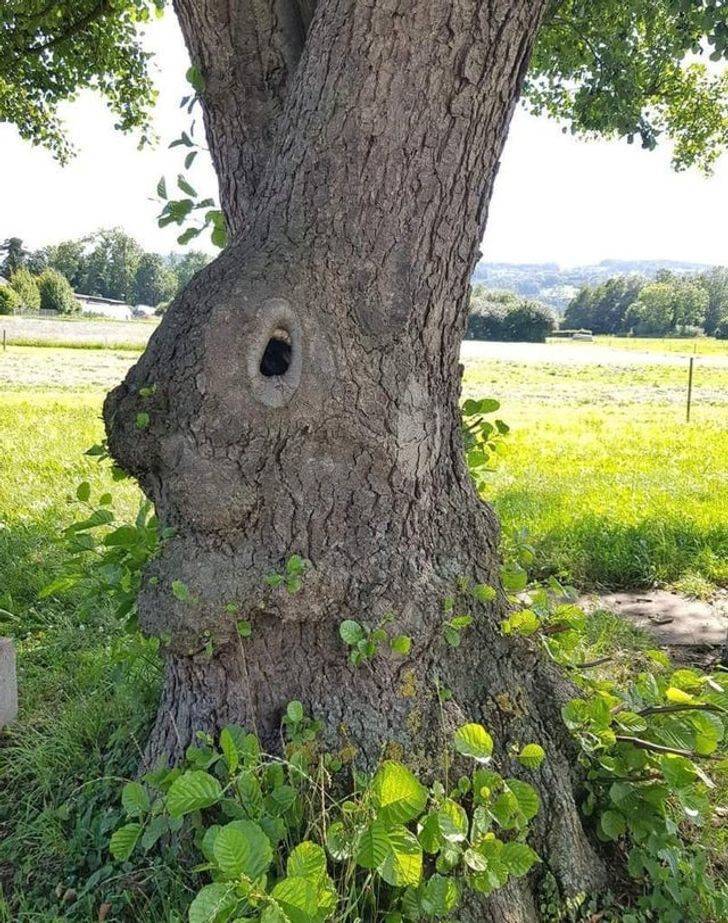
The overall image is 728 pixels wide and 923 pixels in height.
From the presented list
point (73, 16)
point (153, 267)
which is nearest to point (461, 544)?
point (73, 16)

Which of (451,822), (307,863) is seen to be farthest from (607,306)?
(307,863)

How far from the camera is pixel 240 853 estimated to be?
1.39 meters

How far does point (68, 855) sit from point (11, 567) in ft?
9.61

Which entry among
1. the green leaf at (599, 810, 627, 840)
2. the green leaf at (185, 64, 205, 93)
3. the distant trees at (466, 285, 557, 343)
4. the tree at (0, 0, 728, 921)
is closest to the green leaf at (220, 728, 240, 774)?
the tree at (0, 0, 728, 921)

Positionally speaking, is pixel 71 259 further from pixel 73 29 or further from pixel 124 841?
pixel 124 841

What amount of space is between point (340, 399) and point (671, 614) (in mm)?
3315

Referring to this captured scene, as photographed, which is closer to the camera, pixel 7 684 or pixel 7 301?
pixel 7 684

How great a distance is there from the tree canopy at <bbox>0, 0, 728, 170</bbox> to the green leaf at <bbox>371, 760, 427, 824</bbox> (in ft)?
13.8

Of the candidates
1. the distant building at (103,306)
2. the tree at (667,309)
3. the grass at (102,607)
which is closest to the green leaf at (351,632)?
the grass at (102,607)

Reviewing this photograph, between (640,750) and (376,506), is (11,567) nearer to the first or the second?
(376,506)

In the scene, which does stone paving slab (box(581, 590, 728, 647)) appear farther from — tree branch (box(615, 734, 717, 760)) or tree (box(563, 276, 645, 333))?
tree (box(563, 276, 645, 333))

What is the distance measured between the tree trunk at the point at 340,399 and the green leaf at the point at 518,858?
267 mm

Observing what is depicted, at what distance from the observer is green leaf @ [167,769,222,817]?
160cm

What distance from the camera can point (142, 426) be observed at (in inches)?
77.2
